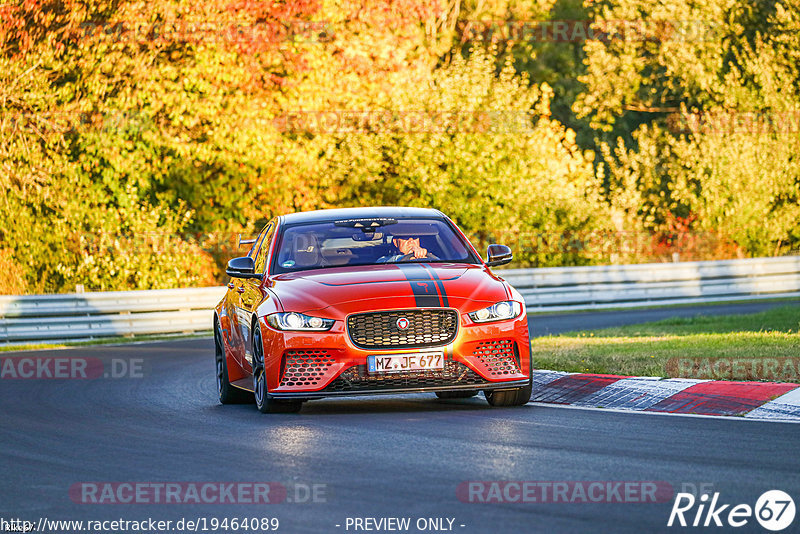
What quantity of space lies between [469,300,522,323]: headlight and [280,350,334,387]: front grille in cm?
118

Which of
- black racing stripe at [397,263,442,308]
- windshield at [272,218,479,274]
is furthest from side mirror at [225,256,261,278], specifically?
black racing stripe at [397,263,442,308]

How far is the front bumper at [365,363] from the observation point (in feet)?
36.7

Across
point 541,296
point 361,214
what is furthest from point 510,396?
point 541,296

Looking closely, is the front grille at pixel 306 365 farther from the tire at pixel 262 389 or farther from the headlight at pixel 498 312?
the headlight at pixel 498 312

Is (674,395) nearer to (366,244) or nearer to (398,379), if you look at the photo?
(398,379)

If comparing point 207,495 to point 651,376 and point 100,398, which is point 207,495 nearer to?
point 651,376

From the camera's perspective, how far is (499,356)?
11430 mm

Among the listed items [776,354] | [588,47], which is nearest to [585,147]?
[588,47]

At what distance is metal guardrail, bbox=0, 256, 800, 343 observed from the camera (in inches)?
1010

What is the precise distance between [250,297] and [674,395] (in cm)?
370

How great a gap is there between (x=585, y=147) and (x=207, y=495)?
44.5 meters

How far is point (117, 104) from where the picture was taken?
104 ft

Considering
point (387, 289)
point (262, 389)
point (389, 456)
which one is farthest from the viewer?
point (262, 389)

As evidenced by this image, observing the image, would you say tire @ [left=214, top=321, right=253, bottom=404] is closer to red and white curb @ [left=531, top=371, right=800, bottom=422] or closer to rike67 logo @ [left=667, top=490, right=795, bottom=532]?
red and white curb @ [left=531, top=371, right=800, bottom=422]
